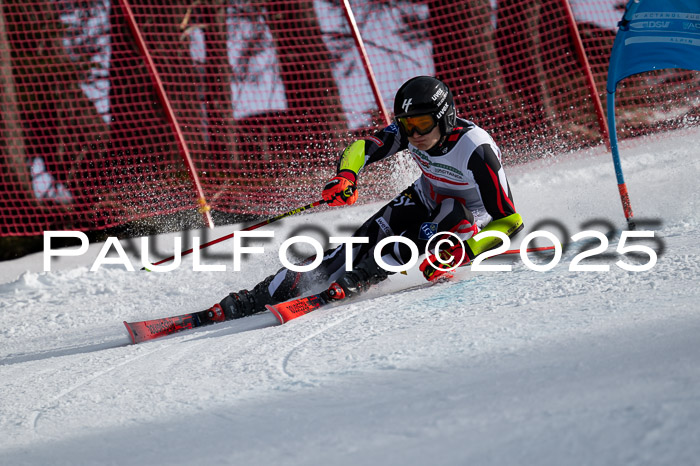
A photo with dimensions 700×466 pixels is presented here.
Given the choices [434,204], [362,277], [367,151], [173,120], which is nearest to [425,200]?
[434,204]

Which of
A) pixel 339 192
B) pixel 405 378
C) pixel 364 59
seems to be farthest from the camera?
pixel 364 59

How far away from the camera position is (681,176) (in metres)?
5.39

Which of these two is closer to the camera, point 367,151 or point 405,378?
point 405,378

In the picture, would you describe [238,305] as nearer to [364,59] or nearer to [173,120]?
[173,120]

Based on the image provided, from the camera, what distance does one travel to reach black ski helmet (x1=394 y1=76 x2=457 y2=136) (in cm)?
337

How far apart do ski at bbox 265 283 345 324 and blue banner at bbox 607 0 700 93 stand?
86.2 inches

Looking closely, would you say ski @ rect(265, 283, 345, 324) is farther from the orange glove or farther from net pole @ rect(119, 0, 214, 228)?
net pole @ rect(119, 0, 214, 228)

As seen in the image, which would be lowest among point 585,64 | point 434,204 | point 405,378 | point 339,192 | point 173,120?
point 405,378

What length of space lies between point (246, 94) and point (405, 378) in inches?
224

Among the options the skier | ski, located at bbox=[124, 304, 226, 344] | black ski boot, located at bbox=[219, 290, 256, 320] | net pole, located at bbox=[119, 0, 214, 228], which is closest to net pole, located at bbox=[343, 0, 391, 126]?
net pole, located at bbox=[119, 0, 214, 228]

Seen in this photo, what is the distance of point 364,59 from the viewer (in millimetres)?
6637

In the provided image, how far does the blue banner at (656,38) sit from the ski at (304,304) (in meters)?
2.19

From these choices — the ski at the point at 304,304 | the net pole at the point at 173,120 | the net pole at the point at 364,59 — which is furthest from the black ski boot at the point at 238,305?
the net pole at the point at 364,59

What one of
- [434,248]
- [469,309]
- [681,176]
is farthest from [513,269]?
[681,176]
